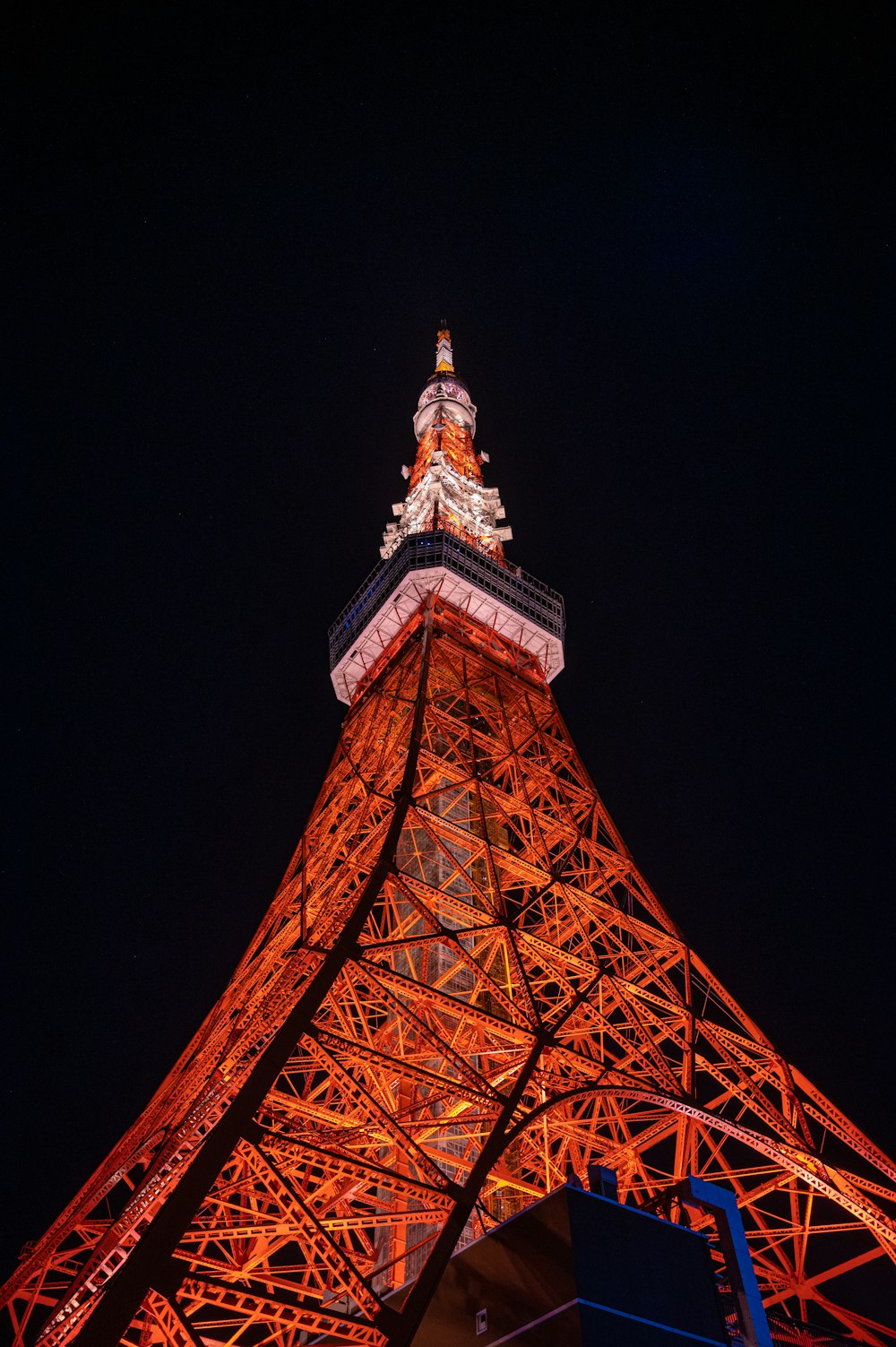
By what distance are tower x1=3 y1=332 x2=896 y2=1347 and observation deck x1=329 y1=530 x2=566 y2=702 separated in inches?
10.0

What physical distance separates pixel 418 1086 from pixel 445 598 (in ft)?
33.8

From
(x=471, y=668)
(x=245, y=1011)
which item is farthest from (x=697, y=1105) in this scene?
(x=471, y=668)

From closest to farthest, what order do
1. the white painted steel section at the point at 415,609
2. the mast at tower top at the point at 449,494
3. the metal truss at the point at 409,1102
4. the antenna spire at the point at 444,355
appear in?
the metal truss at the point at 409,1102
the white painted steel section at the point at 415,609
the mast at tower top at the point at 449,494
the antenna spire at the point at 444,355

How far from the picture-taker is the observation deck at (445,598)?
19.4m

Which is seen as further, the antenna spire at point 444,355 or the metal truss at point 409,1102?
the antenna spire at point 444,355

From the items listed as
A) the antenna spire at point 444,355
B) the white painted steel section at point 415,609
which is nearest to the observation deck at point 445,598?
the white painted steel section at point 415,609

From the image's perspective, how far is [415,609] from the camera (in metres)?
19.5

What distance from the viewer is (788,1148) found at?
9578mm

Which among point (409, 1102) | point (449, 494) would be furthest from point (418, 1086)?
point (449, 494)

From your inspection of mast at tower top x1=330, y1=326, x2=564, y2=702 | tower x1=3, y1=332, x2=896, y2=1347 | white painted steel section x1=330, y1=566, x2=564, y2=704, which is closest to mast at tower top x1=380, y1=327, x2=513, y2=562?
mast at tower top x1=330, y1=326, x2=564, y2=702

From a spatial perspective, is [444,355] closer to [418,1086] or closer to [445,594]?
[445,594]

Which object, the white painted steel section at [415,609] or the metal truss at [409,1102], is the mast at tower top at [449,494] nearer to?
the white painted steel section at [415,609]

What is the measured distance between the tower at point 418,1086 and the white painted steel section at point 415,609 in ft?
0.71

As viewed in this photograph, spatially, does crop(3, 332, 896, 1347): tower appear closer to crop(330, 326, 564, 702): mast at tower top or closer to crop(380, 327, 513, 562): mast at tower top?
crop(330, 326, 564, 702): mast at tower top
